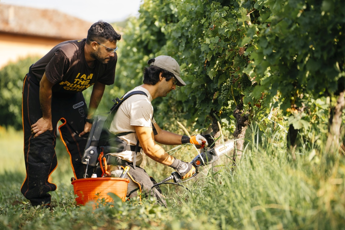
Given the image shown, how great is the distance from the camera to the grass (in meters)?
2.13

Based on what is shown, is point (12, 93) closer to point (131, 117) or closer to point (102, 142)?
point (102, 142)

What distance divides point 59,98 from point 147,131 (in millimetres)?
1292

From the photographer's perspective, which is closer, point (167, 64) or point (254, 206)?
point (254, 206)

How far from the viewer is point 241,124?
13.1ft

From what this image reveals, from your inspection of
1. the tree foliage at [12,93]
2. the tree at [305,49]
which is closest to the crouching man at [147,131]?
the tree at [305,49]

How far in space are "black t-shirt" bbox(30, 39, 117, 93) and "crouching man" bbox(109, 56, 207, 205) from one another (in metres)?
0.66

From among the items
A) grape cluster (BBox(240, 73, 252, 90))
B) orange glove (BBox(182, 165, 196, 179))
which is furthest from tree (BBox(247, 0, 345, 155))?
orange glove (BBox(182, 165, 196, 179))

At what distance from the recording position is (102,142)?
11.9 ft

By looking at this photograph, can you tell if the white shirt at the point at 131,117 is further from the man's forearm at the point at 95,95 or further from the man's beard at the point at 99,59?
the man's forearm at the point at 95,95

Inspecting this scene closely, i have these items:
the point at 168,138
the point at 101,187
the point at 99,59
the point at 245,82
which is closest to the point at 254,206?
the point at 101,187

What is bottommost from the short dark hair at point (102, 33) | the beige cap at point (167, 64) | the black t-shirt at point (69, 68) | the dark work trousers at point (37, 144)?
the dark work trousers at point (37, 144)

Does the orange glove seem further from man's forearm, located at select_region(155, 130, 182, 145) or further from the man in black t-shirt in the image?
the man in black t-shirt

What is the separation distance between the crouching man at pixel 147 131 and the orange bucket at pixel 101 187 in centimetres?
26

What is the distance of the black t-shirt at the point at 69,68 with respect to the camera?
145 inches
